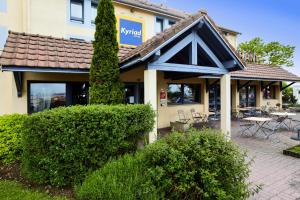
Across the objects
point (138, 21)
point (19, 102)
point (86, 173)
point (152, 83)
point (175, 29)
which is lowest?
point (86, 173)

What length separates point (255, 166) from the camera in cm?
609

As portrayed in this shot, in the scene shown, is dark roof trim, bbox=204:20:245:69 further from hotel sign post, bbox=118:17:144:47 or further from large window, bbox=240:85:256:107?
large window, bbox=240:85:256:107

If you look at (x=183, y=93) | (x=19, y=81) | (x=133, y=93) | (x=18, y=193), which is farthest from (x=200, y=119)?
(x=18, y=193)

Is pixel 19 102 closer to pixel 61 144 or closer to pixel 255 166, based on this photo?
pixel 61 144

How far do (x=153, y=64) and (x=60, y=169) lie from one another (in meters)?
3.93

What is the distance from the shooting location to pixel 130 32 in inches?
631

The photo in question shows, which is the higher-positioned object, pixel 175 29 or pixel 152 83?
pixel 175 29

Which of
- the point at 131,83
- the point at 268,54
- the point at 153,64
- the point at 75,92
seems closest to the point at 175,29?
the point at 153,64

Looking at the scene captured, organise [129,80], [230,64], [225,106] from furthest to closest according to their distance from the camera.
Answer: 1. [129,80]
2. [225,106]
3. [230,64]

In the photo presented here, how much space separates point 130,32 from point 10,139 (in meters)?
12.2

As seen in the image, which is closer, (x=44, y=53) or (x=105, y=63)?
(x=105, y=63)

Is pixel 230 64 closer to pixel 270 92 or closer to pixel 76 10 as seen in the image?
pixel 76 10

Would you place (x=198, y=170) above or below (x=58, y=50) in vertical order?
below

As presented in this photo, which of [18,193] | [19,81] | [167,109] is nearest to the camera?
[18,193]
